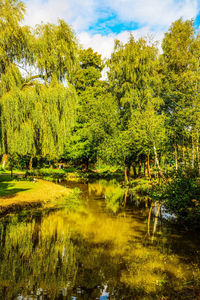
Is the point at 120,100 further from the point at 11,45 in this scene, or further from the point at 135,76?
the point at 11,45

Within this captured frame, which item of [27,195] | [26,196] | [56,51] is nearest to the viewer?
[26,196]

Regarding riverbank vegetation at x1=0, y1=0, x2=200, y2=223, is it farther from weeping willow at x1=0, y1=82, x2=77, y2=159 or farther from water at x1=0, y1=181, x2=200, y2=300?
water at x1=0, y1=181, x2=200, y2=300

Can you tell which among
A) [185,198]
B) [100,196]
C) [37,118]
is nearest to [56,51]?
[37,118]

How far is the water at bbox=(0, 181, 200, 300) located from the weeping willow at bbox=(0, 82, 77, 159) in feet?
17.7

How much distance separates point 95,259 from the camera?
6.69m

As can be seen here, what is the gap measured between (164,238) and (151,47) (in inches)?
865

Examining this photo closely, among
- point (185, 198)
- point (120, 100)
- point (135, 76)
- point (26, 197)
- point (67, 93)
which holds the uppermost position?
point (135, 76)

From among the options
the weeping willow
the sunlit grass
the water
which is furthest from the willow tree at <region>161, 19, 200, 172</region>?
the sunlit grass

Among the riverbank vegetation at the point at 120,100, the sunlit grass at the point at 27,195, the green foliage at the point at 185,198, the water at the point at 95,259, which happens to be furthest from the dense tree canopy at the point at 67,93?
the water at the point at 95,259

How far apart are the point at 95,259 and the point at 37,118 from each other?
10.8 metres

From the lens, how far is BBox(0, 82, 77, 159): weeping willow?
13.9 meters

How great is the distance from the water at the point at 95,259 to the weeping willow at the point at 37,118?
17.7 ft

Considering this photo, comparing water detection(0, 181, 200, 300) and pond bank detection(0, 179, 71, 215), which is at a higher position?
pond bank detection(0, 179, 71, 215)

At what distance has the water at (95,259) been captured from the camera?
5.11 m
